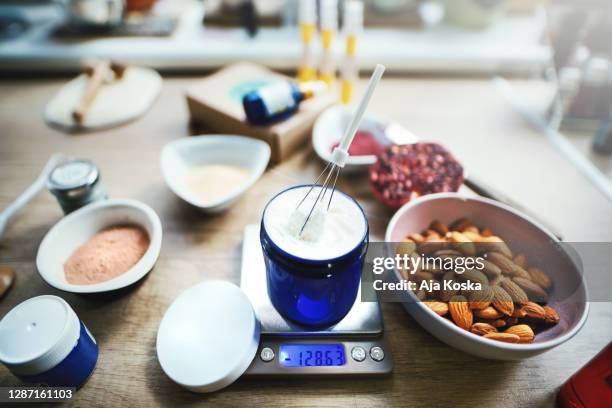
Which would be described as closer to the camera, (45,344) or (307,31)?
(45,344)

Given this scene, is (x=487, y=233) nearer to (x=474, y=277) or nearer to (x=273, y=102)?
(x=474, y=277)

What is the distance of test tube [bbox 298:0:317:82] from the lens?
78cm

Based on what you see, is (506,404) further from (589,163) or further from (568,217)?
(589,163)

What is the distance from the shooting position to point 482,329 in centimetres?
42

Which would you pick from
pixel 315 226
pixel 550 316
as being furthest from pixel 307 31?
pixel 550 316

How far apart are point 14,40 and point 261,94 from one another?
77 centimetres

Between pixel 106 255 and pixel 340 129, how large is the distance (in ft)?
1.48

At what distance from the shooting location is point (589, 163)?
2.37 ft

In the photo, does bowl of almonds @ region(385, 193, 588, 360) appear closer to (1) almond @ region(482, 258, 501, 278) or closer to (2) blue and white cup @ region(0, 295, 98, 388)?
(1) almond @ region(482, 258, 501, 278)

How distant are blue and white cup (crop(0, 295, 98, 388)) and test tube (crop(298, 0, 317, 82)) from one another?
2.16ft

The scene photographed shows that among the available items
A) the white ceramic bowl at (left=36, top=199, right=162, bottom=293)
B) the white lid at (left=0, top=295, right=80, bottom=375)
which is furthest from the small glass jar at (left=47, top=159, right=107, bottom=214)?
the white lid at (left=0, top=295, right=80, bottom=375)

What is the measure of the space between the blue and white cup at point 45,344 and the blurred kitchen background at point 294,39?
0.73m

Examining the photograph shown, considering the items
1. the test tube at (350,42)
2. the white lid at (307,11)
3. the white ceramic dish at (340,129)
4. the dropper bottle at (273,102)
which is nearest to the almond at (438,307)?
the white ceramic dish at (340,129)

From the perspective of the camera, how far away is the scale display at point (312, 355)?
426 millimetres
